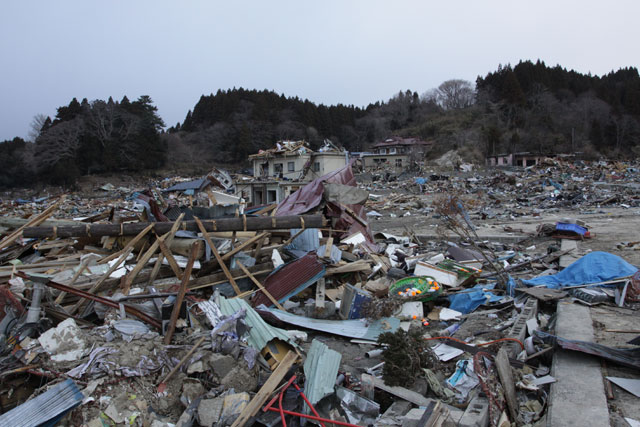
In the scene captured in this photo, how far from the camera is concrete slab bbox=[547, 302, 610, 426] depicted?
304cm

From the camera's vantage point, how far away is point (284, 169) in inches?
1262

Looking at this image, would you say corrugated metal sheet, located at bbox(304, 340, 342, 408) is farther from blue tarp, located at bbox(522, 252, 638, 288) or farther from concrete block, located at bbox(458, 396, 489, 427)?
blue tarp, located at bbox(522, 252, 638, 288)

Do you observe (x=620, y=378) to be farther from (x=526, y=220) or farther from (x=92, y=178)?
(x=92, y=178)

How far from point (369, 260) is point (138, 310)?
4253 millimetres

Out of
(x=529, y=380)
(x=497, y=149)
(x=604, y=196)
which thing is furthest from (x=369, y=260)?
(x=497, y=149)

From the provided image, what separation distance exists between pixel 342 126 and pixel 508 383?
60003 millimetres

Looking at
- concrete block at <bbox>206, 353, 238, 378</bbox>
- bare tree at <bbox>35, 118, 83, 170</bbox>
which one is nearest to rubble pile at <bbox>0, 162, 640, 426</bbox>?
concrete block at <bbox>206, 353, 238, 378</bbox>

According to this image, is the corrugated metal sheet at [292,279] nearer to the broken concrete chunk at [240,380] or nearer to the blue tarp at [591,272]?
the broken concrete chunk at [240,380]

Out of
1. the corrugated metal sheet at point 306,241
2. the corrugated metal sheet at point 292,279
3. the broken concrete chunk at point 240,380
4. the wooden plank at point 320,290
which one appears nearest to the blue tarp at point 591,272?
the wooden plank at point 320,290

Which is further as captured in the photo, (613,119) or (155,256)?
(613,119)

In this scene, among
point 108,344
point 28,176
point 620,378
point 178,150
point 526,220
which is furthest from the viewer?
point 178,150

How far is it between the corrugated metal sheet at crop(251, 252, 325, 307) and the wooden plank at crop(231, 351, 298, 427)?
2026 millimetres

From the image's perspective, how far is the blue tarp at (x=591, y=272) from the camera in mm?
6055

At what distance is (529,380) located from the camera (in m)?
3.73
